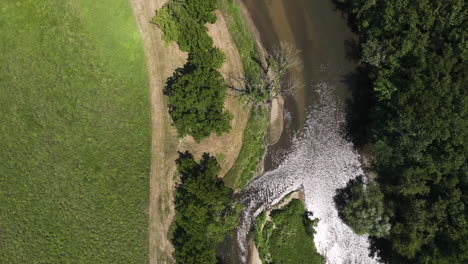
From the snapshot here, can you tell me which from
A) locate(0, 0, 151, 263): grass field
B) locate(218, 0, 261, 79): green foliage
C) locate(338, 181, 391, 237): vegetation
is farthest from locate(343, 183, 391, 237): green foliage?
locate(0, 0, 151, 263): grass field

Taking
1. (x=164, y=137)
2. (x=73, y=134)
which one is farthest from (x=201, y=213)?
(x=73, y=134)

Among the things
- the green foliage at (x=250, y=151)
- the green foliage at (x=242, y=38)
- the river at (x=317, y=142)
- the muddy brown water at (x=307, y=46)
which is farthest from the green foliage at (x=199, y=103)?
the river at (x=317, y=142)

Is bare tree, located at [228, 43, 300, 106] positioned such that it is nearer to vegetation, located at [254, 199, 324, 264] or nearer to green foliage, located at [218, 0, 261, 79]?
green foliage, located at [218, 0, 261, 79]

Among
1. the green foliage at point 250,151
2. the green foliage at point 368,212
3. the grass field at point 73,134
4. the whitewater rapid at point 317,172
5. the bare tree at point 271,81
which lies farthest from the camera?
the whitewater rapid at point 317,172

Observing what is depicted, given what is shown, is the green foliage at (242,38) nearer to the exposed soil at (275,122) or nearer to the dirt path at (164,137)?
the dirt path at (164,137)

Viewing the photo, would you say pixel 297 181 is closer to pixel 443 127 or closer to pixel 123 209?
pixel 443 127

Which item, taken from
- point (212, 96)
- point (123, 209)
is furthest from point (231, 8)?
point (123, 209)

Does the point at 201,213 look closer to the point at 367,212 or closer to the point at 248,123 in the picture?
the point at 248,123
